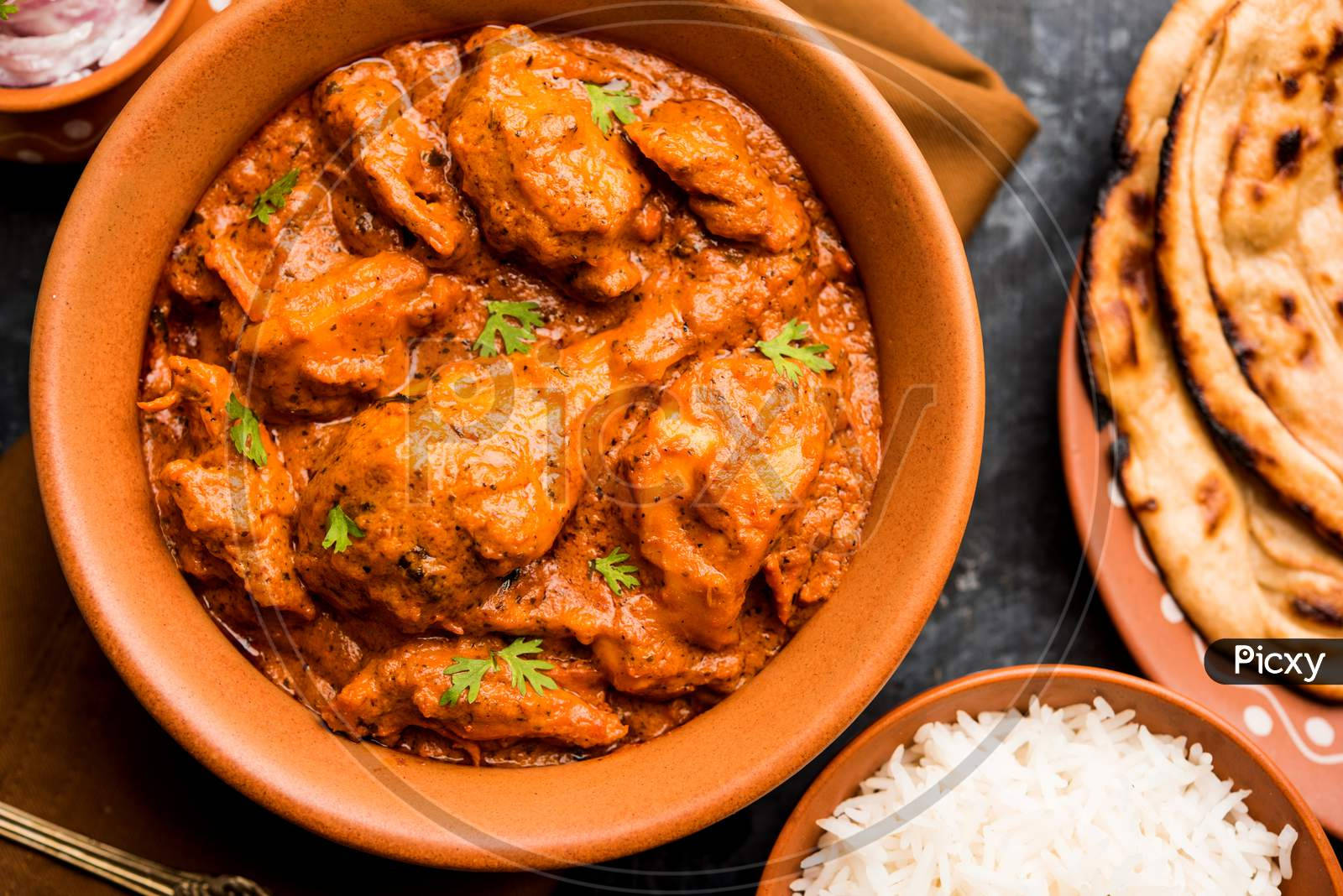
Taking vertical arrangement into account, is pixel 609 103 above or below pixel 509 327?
above

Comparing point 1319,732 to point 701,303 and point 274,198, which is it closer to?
point 701,303

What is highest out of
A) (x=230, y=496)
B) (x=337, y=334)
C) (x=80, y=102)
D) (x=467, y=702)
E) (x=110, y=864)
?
(x=80, y=102)

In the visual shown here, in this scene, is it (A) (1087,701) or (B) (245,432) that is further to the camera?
(A) (1087,701)

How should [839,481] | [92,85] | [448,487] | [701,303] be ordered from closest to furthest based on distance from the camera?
[448,487] → [701,303] → [839,481] → [92,85]

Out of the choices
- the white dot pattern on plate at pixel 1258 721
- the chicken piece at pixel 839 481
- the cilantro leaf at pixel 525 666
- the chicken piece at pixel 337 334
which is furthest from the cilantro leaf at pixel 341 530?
the white dot pattern on plate at pixel 1258 721

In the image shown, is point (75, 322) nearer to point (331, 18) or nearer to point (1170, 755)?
point (331, 18)

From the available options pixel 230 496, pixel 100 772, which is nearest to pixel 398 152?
pixel 230 496

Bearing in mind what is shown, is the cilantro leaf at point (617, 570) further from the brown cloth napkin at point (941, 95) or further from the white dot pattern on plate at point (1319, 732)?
the white dot pattern on plate at point (1319, 732)

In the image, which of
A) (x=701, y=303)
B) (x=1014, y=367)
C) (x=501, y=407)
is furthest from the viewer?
(x=1014, y=367)

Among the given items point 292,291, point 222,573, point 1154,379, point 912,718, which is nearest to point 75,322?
point 292,291

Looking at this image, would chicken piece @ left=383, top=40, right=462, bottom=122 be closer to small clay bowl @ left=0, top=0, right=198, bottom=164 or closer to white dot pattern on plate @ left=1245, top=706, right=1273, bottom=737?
small clay bowl @ left=0, top=0, right=198, bottom=164
